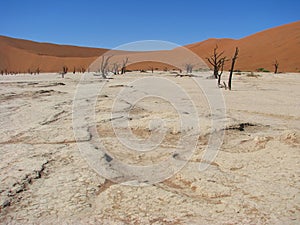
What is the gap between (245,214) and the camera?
226 centimetres

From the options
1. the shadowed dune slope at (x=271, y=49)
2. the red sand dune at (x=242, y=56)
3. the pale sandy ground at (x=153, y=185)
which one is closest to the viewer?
the pale sandy ground at (x=153, y=185)

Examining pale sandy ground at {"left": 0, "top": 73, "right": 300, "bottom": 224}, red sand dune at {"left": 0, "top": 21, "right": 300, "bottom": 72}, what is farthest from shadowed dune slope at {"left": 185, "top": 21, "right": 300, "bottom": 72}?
pale sandy ground at {"left": 0, "top": 73, "right": 300, "bottom": 224}

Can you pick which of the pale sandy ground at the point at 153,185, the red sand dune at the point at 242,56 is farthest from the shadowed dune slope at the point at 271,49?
the pale sandy ground at the point at 153,185

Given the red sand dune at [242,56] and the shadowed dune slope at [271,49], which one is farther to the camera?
the red sand dune at [242,56]

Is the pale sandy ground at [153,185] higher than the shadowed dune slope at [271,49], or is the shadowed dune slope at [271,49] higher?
the shadowed dune slope at [271,49]

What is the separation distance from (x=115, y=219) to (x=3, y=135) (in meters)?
3.03

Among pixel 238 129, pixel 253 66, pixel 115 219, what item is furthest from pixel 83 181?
pixel 253 66

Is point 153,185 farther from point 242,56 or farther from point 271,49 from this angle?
point 242,56

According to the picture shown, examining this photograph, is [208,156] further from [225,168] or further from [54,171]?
[54,171]

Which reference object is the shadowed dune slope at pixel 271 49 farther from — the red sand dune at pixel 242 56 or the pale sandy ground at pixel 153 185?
the pale sandy ground at pixel 153 185

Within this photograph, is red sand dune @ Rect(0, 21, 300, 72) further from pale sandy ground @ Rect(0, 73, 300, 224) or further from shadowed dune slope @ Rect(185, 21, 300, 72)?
pale sandy ground @ Rect(0, 73, 300, 224)

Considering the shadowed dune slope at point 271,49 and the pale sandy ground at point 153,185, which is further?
the shadowed dune slope at point 271,49

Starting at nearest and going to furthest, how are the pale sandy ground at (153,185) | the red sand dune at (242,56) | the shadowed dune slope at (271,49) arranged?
the pale sandy ground at (153,185) → the shadowed dune slope at (271,49) → the red sand dune at (242,56)

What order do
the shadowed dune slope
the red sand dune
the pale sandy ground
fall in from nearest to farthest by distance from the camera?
the pale sandy ground < the shadowed dune slope < the red sand dune
